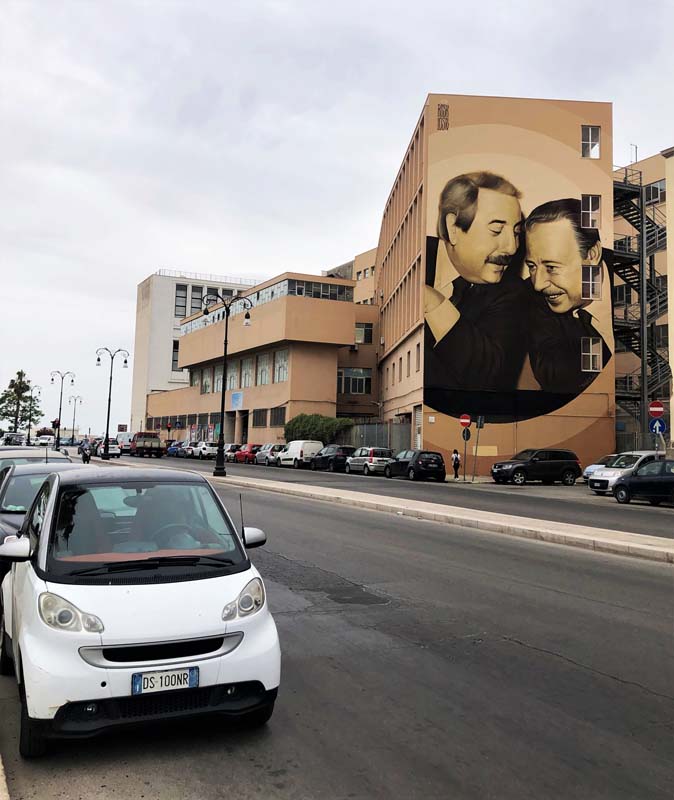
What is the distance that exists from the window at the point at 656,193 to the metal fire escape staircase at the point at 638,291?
5.64m

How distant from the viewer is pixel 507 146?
138ft

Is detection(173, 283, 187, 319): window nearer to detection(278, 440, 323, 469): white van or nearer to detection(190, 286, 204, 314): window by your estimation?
detection(190, 286, 204, 314): window

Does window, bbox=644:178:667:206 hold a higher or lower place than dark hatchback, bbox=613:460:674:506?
higher

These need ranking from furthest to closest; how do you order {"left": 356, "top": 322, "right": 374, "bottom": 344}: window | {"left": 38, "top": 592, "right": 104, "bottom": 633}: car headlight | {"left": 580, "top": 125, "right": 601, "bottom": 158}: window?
1. {"left": 356, "top": 322, "right": 374, "bottom": 344}: window
2. {"left": 580, "top": 125, "right": 601, "bottom": 158}: window
3. {"left": 38, "top": 592, "right": 104, "bottom": 633}: car headlight

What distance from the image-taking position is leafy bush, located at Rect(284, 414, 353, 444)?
5485 cm

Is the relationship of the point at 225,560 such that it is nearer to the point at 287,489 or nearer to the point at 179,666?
the point at 179,666

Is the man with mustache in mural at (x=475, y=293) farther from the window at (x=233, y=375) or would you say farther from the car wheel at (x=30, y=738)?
the window at (x=233, y=375)

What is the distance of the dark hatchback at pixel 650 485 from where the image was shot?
75.0ft

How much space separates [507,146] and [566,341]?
39.0 ft

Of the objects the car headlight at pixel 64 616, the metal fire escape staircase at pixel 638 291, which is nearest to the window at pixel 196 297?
the metal fire escape staircase at pixel 638 291

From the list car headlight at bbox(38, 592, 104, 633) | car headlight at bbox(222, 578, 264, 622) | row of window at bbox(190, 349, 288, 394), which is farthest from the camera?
row of window at bbox(190, 349, 288, 394)

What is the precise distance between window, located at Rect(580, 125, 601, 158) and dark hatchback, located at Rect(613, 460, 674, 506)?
84.3 ft

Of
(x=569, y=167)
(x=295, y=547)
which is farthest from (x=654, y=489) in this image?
(x=569, y=167)

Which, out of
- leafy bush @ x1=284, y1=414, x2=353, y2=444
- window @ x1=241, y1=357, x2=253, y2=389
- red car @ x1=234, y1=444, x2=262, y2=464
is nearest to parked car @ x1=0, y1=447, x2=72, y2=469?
leafy bush @ x1=284, y1=414, x2=353, y2=444
